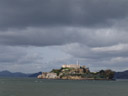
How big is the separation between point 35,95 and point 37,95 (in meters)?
0.97

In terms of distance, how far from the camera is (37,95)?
11062 cm

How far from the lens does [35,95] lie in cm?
11062

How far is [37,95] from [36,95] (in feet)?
1.69

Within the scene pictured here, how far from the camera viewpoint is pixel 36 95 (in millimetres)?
110750

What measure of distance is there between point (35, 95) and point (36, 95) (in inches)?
19.1
